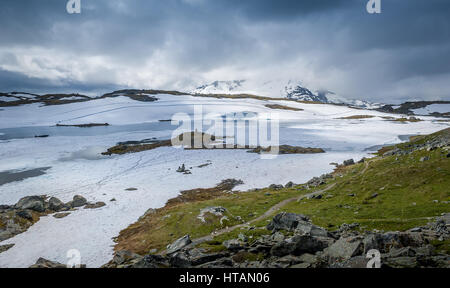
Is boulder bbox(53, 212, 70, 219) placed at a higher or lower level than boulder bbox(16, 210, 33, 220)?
lower

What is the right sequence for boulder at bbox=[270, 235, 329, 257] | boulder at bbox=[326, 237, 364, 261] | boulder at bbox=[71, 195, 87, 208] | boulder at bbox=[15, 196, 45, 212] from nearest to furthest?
boulder at bbox=[326, 237, 364, 261]
boulder at bbox=[270, 235, 329, 257]
boulder at bbox=[15, 196, 45, 212]
boulder at bbox=[71, 195, 87, 208]

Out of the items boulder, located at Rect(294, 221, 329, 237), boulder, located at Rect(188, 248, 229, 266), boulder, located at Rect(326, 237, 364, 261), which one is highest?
boulder, located at Rect(326, 237, 364, 261)

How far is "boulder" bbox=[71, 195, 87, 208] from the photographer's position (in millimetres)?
34838

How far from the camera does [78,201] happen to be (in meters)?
35.2

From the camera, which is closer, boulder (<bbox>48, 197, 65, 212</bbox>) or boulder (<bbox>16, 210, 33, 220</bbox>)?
boulder (<bbox>16, 210, 33, 220</bbox>)

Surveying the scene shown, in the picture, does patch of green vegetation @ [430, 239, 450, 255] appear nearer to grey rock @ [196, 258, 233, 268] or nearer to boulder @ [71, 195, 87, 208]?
grey rock @ [196, 258, 233, 268]

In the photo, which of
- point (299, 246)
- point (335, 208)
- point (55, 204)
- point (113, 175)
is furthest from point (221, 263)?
point (113, 175)

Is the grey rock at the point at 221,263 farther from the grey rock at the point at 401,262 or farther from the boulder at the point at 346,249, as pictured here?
the grey rock at the point at 401,262

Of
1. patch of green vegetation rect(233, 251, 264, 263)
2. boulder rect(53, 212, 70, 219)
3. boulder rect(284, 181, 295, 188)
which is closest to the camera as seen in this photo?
patch of green vegetation rect(233, 251, 264, 263)

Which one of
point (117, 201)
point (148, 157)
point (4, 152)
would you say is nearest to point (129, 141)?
point (148, 157)

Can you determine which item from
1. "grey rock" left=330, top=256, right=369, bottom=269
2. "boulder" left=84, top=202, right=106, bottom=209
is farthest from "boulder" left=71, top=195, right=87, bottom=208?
"grey rock" left=330, top=256, right=369, bottom=269

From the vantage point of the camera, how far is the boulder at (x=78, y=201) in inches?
1372

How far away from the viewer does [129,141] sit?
284 feet
